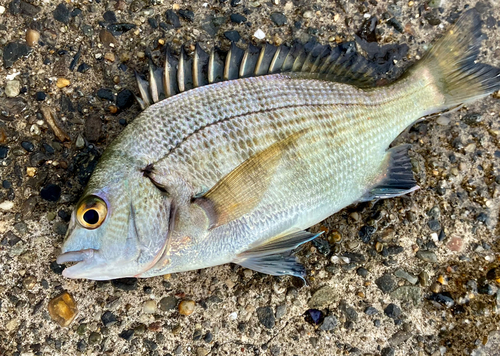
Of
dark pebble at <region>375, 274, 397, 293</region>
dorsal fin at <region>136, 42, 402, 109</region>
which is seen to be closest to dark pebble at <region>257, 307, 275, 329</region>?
dark pebble at <region>375, 274, 397, 293</region>

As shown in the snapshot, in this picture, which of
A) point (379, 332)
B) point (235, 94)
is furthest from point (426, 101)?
point (379, 332)

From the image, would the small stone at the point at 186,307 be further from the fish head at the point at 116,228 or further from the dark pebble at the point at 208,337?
the fish head at the point at 116,228

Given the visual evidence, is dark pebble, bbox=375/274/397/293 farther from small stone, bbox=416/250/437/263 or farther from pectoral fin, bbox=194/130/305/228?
pectoral fin, bbox=194/130/305/228

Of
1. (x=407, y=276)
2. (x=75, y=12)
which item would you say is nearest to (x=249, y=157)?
(x=407, y=276)

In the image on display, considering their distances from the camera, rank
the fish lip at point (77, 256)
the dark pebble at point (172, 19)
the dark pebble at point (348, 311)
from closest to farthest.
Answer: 1. the fish lip at point (77, 256)
2. the dark pebble at point (348, 311)
3. the dark pebble at point (172, 19)

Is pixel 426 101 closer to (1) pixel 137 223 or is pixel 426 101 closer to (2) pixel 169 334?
(1) pixel 137 223

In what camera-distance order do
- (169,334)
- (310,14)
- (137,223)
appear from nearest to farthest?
1. (137,223)
2. (169,334)
3. (310,14)

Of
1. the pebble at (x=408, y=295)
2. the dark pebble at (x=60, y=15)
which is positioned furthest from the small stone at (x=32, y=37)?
the pebble at (x=408, y=295)
